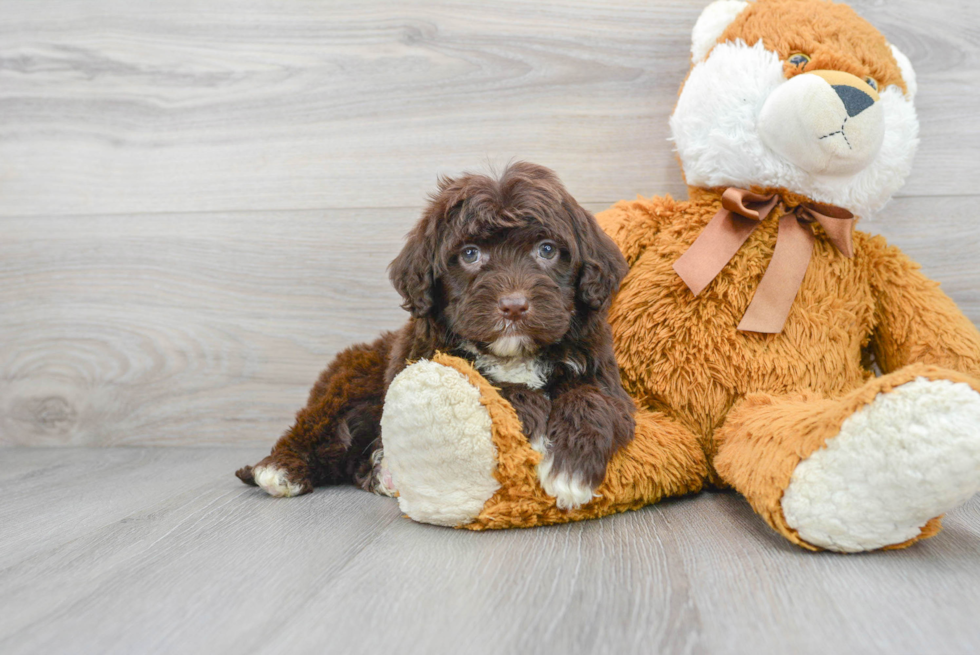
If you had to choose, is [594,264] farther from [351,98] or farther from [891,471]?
[351,98]

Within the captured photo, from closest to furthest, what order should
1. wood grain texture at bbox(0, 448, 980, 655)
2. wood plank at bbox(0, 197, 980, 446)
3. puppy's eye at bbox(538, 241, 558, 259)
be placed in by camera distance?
wood grain texture at bbox(0, 448, 980, 655), puppy's eye at bbox(538, 241, 558, 259), wood plank at bbox(0, 197, 980, 446)

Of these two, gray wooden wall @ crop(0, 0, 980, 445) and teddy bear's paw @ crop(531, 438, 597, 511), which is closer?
teddy bear's paw @ crop(531, 438, 597, 511)

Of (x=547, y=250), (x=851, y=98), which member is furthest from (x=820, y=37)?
(x=547, y=250)

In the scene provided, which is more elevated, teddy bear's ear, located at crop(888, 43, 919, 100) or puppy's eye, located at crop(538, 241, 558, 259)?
teddy bear's ear, located at crop(888, 43, 919, 100)

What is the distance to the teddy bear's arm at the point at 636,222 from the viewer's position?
1587 millimetres

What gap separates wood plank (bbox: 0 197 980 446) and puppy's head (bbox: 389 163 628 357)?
784 mm

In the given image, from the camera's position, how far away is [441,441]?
1.18 metres

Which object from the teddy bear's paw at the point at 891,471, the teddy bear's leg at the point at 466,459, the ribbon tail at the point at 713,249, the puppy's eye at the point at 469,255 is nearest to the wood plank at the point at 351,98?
the ribbon tail at the point at 713,249

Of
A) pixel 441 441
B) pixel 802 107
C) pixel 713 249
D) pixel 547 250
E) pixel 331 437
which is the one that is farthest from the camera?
pixel 331 437

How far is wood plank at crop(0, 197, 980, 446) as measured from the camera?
211 centimetres

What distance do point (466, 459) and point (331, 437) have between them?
1.78 ft

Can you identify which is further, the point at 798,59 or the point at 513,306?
the point at 798,59

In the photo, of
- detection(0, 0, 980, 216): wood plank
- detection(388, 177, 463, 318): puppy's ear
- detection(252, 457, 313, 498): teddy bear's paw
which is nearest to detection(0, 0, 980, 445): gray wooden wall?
detection(0, 0, 980, 216): wood plank

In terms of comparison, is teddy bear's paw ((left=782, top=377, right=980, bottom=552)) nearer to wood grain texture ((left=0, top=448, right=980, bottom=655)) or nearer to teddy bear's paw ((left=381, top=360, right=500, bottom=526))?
wood grain texture ((left=0, top=448, right=980, bottom=655))
